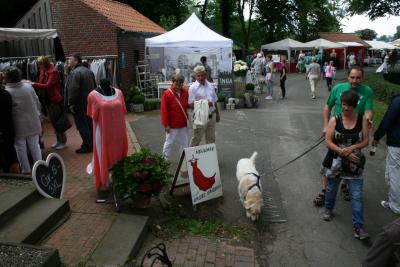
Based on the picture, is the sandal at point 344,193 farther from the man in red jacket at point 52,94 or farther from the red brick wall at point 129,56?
the red brick wall at point 129,56

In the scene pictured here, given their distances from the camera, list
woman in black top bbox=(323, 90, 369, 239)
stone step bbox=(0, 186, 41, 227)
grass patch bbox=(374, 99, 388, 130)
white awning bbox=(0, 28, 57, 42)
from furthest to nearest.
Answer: grass patch bbox=(374, 99, 388, 130), white awning bbox=(0, 28, 57, 42), woman in black top bbox=(323, 90, 369, 239), stone step bbox=(0, 186, 41, 227)

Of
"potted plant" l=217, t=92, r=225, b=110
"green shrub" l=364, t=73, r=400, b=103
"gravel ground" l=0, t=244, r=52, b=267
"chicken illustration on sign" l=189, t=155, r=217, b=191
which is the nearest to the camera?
"gravel ground" l=0, t=244, r=52, b=267

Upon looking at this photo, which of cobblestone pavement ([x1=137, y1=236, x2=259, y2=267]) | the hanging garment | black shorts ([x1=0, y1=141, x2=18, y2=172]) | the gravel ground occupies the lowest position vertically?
A: cobblestone pavement ([x1=137, y1=236, x2=259, y2=267])

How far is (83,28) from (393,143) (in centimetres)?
1295

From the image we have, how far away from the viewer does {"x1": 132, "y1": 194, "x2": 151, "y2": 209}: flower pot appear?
208 inches

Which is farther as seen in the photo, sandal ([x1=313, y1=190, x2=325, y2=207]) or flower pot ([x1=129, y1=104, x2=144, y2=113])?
flower pot ([x1=129, y1=104, x2=144, y2=113])

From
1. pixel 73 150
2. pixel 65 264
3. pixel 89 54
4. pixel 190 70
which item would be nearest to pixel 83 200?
pixel 65 264

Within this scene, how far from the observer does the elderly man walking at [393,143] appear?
535cm

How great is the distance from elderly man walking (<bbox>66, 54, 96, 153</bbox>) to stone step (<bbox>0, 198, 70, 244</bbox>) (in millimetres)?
3258

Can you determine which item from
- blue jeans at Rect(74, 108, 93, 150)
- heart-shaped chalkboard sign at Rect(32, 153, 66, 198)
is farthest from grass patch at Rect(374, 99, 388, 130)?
heart-shaped chalkboard sign at Rect(32, 153, 66, 198)

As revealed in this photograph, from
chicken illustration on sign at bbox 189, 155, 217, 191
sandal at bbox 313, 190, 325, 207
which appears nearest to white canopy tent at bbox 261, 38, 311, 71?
sandal at bbox 313, 190, 325, 207

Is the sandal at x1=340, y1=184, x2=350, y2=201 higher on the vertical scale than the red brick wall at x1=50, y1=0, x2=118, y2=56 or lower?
lower

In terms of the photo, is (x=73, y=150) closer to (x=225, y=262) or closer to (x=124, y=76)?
(x=225, y=262)

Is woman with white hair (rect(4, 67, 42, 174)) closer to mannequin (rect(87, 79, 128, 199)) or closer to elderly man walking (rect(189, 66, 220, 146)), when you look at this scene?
mannequin (rect(87, 79, 128, 199))
